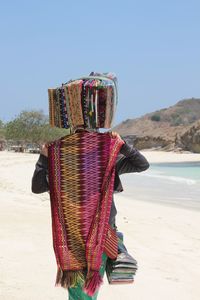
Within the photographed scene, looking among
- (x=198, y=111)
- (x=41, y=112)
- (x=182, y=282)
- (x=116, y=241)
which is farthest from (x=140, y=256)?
(x=198, y=111)

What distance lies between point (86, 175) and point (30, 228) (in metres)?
4.82

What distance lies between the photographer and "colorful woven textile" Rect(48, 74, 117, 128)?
2973 mm

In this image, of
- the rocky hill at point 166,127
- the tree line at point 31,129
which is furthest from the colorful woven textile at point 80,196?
the rocky hill at point 166,127

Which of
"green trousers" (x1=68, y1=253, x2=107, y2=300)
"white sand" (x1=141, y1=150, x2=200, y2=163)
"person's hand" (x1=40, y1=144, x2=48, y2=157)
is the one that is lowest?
"white sand" (x1=141, y1=150, x2=200, y2=163)

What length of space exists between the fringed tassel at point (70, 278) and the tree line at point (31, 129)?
67633 millimetres

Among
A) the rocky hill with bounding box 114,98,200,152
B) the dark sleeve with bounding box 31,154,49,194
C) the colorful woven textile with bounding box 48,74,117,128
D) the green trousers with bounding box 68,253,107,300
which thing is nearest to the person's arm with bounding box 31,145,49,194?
the dark sleeve with bounding box 31,154,49,194

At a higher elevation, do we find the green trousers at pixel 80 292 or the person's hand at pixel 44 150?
the person's hand at pixel 44 150

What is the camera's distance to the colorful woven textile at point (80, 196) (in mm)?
2928

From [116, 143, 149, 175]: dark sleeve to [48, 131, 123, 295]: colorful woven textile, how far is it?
0.20 ft

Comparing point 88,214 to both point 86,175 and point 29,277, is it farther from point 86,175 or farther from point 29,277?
point 29,277

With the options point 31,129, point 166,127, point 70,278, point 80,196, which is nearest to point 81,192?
point 80,196

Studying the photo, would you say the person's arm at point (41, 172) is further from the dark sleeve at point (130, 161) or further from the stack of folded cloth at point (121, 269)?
the stack of folded cloth at point (121, 269)

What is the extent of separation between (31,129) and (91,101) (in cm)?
6980

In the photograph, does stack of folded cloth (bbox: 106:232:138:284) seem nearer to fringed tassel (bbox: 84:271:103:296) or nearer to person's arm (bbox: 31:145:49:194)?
fringed tassel (bbox: 84:271:103:296)
